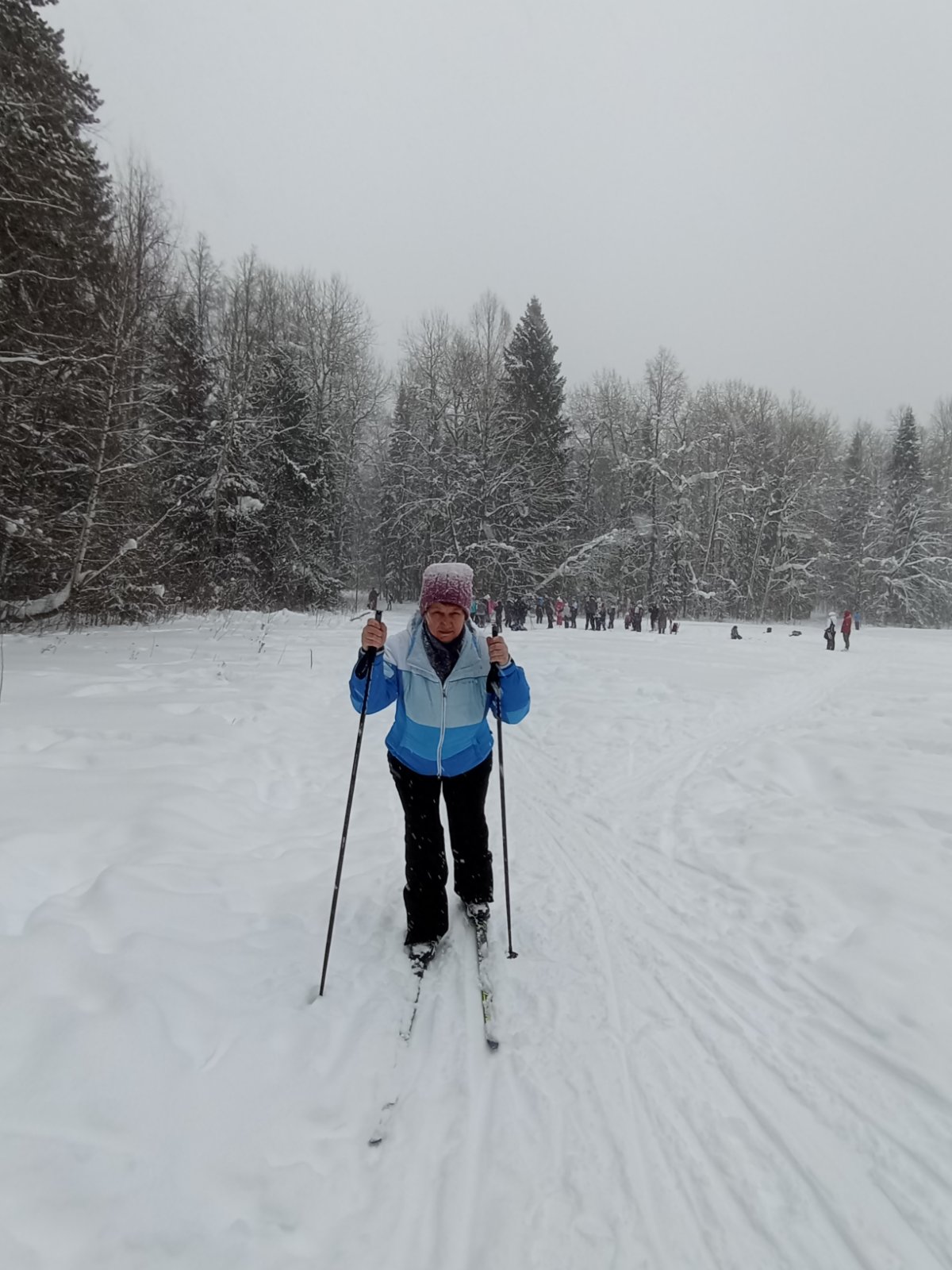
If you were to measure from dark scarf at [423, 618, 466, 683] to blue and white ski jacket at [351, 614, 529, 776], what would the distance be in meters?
0.02

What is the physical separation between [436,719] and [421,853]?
2.59ft

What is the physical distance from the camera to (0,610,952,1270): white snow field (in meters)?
1.96

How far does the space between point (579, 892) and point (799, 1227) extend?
2.29 m

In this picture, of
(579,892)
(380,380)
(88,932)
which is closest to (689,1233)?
(579,892)

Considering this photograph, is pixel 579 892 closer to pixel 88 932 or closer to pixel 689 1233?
pixel 689 1233

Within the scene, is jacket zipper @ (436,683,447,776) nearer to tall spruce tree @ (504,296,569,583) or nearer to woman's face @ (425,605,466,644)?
woman's face @ (425,605,466,644)

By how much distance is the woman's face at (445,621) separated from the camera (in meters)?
3.47

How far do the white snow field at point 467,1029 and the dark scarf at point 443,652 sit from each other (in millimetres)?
1644

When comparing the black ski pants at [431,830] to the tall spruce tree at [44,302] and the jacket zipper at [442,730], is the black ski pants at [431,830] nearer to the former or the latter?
the jacket zipper at [442,730]

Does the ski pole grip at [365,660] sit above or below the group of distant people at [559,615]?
below

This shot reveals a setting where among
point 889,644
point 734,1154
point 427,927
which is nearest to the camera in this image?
point 734,1154

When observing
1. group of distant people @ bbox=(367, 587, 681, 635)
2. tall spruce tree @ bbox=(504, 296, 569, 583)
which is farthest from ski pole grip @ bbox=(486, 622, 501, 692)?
tall spruce tree @ bbox=(504, 296, 569, 583)

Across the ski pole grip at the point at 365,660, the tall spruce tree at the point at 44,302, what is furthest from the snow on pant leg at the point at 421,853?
the tall spruce tree at the point at 44,302

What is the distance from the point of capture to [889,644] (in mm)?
24391
